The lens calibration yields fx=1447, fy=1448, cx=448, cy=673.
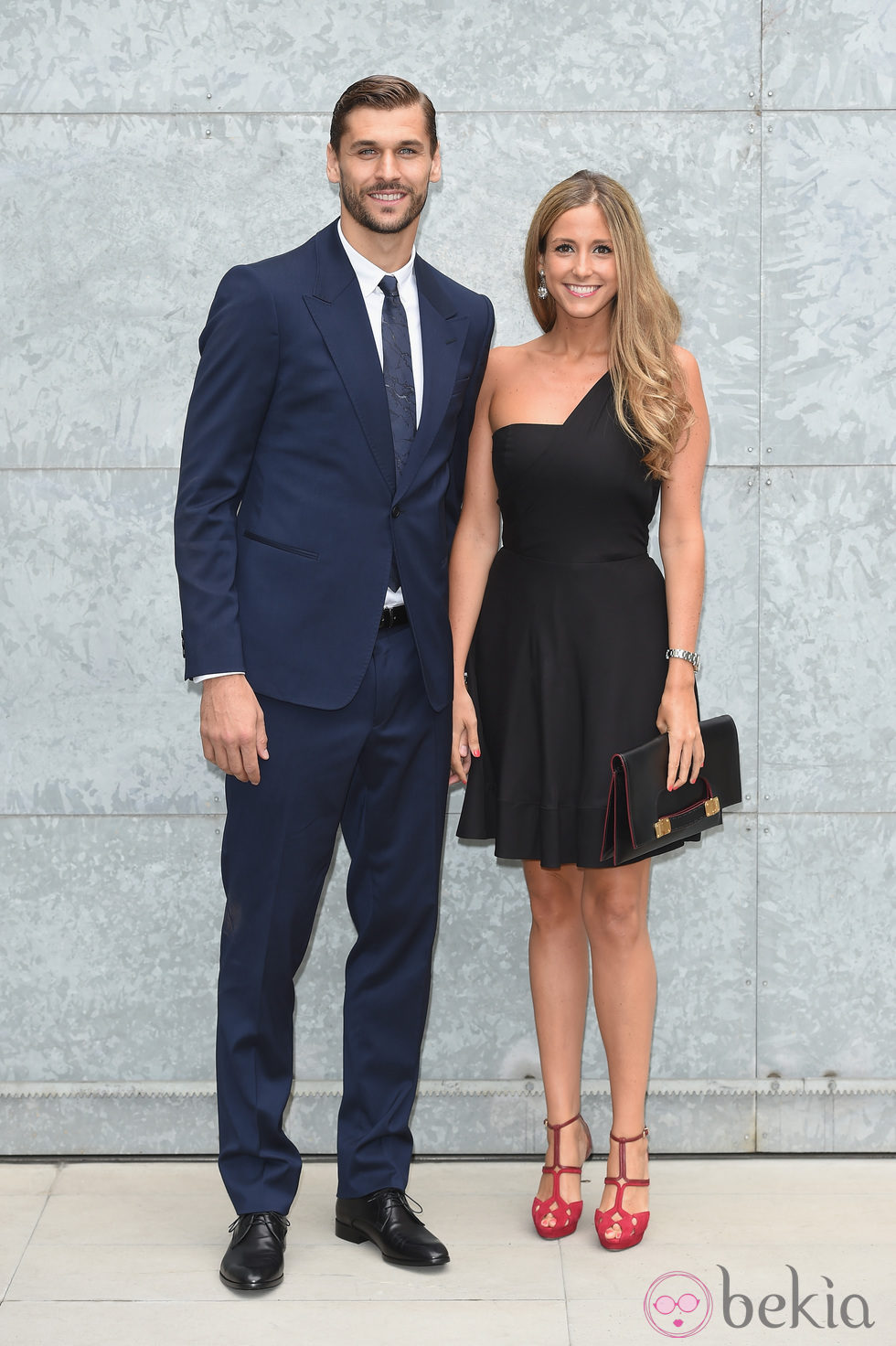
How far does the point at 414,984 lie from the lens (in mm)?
2729

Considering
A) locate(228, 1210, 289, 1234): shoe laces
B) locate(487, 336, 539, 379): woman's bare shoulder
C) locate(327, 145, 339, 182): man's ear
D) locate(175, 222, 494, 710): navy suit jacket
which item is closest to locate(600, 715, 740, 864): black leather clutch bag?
locate(175, 222, 494, 710): navy suit jacket

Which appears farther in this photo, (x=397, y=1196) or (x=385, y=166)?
(x=397, y=1196)

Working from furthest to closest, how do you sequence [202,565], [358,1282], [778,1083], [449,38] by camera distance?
[778,1083] → [449,38] → [358,1282] → [202,565]

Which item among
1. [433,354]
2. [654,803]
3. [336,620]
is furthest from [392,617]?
[654,803]

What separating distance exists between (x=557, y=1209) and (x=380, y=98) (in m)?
2.05

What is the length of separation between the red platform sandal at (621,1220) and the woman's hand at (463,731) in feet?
2.57

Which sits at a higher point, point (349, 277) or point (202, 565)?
point (349, 277)

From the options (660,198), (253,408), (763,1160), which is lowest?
(763,1160)

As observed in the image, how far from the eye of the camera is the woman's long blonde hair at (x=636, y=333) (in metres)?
2.59

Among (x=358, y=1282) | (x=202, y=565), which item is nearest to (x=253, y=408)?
(x=202, y=565)

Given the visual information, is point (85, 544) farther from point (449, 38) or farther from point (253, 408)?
point (449, 38)

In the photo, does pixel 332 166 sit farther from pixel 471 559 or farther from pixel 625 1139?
pixel 625 1139

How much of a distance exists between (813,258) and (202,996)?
2.08 meters

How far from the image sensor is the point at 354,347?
8.08 feet
